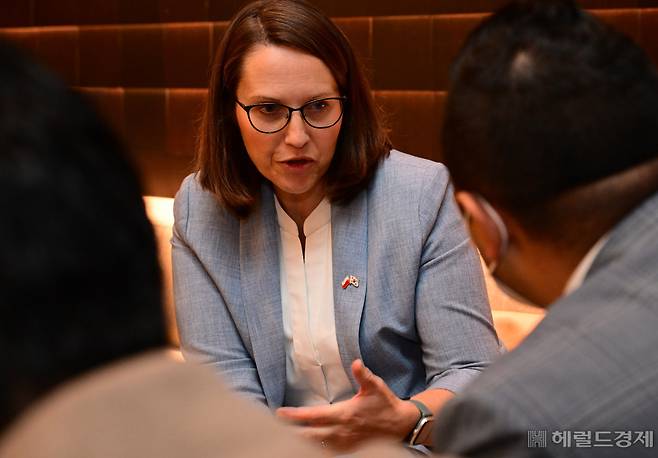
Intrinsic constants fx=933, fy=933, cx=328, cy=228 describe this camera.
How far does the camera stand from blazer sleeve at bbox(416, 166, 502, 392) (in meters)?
2.27

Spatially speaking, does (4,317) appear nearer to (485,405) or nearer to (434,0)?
(485,405)

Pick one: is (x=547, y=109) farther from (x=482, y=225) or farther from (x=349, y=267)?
(x=349, y=267)

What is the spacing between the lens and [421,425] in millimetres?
2166

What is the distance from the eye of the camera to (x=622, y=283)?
119 cm

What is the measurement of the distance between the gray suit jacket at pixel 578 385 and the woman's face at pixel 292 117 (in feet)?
4.01

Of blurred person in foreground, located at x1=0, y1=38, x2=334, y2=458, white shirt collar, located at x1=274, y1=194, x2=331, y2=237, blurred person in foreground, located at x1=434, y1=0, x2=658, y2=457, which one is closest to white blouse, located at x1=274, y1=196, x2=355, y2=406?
white shirt collar, located at x1=274, y1=194, x2=331, y2=237

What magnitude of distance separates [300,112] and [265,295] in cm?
48

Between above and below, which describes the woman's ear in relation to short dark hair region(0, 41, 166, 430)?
below

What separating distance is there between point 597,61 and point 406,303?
112 cm

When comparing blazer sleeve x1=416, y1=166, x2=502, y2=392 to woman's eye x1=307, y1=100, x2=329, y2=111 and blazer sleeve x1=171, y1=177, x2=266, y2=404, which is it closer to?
woman's eye x1=307, y1=100, x2=329, y2=111

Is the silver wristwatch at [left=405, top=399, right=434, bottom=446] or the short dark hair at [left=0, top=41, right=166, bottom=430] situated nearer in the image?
the short dark hair at [left=0, top=41, right=166, bottom=430]

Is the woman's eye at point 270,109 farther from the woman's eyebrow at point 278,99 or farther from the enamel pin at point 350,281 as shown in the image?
the enamel pin at point 350,281

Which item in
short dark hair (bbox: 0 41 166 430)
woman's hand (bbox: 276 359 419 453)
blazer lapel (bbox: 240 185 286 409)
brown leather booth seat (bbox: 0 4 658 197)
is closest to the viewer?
short dark hair (bbox: 0 41 166 430)

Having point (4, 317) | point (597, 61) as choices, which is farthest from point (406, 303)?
point (4, 317)
